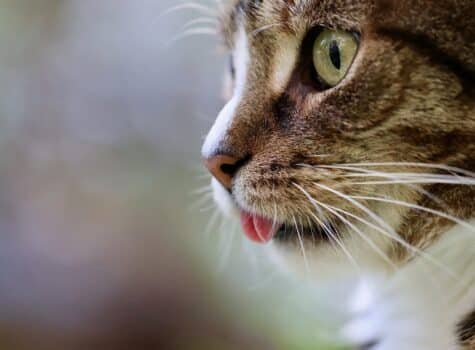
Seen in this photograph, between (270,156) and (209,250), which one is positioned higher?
(209,250)

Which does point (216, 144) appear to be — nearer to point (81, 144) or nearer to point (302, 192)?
point (302, 192)

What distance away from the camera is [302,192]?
0.60 m

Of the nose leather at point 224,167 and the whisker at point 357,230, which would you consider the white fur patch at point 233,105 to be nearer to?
the nose leather at point 224,167

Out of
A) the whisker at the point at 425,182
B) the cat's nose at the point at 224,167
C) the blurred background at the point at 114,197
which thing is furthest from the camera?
the blurred background at the point at 114,197

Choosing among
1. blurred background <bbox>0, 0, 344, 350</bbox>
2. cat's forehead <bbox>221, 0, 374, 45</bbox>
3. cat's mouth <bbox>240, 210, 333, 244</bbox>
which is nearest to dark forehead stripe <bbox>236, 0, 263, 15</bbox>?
cat's forehead <bbox>221, 0, 374, 45</bbox>

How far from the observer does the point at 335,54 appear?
58cm

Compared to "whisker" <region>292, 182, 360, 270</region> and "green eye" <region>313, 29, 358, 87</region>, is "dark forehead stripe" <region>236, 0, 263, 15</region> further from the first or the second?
"whisker" <region>292, 182, 360, 270</region>

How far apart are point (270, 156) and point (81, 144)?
0.74 m

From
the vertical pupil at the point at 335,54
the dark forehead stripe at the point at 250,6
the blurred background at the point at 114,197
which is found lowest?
the vertical pupil at the point at 335,54

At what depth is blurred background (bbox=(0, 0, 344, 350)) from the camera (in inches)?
46.0

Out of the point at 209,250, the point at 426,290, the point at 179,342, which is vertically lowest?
the point at 426,290

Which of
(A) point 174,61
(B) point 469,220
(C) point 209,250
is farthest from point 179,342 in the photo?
(B) point 469,220

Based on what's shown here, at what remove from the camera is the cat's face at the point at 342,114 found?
54cm

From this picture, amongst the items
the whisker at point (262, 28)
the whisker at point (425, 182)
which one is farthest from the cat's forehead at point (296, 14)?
the whisker at point (425, 182)
